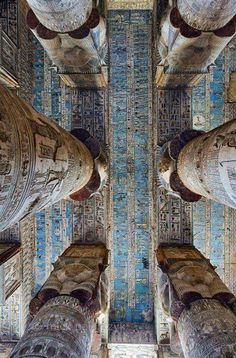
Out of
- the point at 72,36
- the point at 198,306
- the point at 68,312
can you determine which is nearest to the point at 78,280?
the point at 68,312

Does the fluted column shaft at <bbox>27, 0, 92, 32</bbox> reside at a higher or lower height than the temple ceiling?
higher

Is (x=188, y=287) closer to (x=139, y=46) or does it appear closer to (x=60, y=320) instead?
(x=60, y=320)

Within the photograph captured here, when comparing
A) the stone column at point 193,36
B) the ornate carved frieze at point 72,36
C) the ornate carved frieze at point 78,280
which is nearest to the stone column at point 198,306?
the ornate carved frieze at point 78,280

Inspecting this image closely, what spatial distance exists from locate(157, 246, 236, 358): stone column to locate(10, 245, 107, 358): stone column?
3.31 ft

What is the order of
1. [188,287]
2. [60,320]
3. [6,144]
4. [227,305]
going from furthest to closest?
[188,287] → [227,305] → [60,320] → [6,144]

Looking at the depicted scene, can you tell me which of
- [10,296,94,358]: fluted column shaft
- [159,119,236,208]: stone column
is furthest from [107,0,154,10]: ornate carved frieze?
[10,296,94,358]: fluted column shaft

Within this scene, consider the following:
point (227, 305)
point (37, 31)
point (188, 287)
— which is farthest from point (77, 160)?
point (227, 305)

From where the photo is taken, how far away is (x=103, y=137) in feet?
22.1

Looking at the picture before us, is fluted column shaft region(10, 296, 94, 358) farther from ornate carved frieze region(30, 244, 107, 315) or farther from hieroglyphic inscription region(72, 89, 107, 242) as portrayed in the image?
hieroglyphic inscription region(72, 89, 107, 242)

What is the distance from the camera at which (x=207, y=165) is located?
356cm

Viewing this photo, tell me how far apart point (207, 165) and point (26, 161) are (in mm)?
1912

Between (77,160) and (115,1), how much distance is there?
12.4ft

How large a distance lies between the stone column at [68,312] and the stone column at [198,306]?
101 cm

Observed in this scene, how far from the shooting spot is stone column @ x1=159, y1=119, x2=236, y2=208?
3006mm
